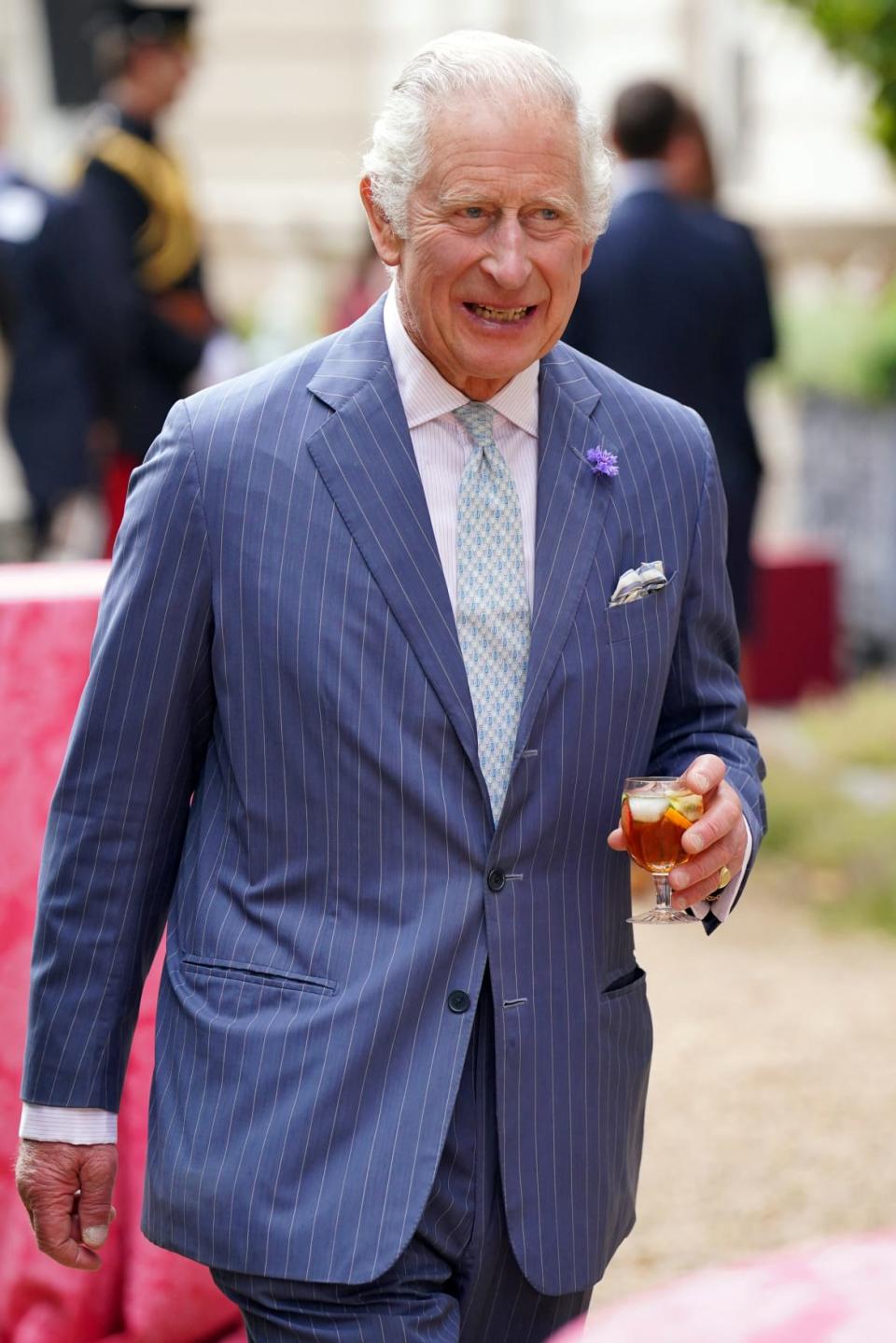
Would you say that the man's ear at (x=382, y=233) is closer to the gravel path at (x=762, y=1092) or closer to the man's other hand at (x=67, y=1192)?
the man's other hand at (x=67, y=1192)

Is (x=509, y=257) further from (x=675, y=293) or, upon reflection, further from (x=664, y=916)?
(x=675, y=293)

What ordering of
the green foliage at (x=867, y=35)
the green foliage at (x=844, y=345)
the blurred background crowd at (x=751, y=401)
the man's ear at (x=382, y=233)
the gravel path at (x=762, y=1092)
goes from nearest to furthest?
the man's ear at (x=382, y=233), the gravel path at (x=762, y=1092), the blurred background crowd at (x=751, y=401), the green foliage at (x=867, y=35), the green foliage at (x=844, y=345)

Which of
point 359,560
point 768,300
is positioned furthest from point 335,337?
point 768,300

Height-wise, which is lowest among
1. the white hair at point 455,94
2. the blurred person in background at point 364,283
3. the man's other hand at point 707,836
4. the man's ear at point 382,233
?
the blurred person in background at point 364,283

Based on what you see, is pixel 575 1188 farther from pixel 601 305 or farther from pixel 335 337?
pixel 601 305

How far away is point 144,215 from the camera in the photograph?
25.4 ft

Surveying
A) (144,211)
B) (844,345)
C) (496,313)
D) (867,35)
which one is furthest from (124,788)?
(844,345)

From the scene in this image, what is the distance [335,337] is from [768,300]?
185 inches

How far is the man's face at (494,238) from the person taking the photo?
2314 millimetres

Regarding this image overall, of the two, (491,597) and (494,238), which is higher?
(494,238)

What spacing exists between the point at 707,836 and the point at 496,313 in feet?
2.01

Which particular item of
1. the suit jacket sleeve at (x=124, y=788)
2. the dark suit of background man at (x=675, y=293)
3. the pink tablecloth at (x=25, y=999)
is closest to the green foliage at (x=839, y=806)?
the dark suit of background man at (x=675, y=293)

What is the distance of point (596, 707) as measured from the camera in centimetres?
243

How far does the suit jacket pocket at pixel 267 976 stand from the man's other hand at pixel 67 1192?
286 millimetres
